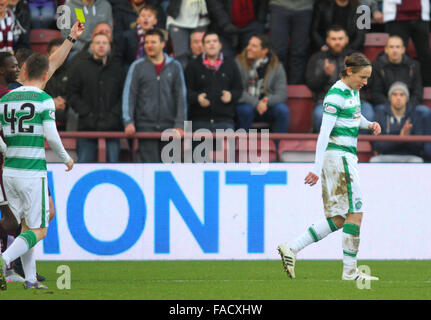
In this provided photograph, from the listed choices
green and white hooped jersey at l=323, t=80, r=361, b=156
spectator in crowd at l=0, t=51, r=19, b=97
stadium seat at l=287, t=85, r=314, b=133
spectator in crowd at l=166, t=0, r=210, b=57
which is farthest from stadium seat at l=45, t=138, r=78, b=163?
green and white hooped jersey at l=323, t=80, r=361, b=156

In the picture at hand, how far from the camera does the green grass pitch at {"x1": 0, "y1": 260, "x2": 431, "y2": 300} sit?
731cm

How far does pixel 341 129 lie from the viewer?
8297 mm

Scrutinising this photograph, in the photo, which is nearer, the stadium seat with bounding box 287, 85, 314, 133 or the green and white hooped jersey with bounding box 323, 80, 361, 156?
the green and white hooped jersey with bounding box 323, 80, 361, 156

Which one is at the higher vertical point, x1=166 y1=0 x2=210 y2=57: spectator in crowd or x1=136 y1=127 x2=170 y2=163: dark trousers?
x1=166 y1=0 x2=210 y2=57: spectator in crowd

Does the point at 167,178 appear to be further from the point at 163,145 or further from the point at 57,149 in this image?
the point at 57,149

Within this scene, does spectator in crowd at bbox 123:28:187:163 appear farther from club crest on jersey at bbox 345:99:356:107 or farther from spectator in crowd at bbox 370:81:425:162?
club crest on jersey at bbox 345:99:356:107

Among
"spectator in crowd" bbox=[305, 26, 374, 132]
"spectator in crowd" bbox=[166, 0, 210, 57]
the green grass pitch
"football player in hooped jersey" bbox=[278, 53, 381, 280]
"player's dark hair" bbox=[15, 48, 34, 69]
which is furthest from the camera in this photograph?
"spectator in crowd" bbox=[166, 0, 210, 57]

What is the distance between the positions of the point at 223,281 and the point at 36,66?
2.72m

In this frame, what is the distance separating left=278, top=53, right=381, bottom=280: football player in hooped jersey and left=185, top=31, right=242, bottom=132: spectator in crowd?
379 cm

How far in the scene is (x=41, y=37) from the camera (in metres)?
13.9

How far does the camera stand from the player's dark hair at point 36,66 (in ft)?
24.7

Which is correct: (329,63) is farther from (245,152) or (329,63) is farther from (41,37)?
(41,37)

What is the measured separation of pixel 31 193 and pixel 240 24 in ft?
22.2
